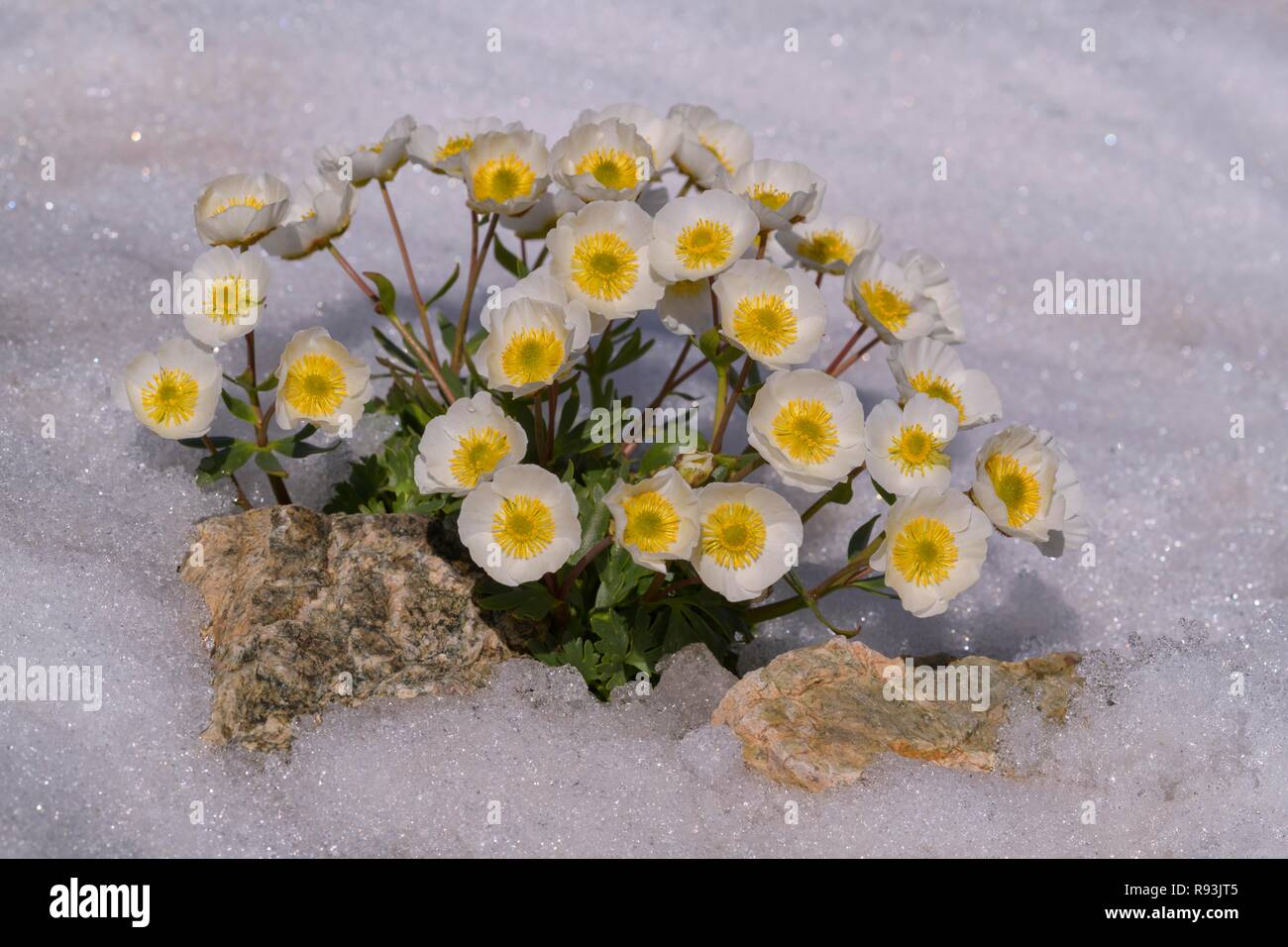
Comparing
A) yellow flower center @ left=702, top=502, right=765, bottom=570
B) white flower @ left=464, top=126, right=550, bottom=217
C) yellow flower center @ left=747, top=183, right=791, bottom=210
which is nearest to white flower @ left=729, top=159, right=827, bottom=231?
yellow flower center @ left=747, top=183, right=791, bottom=210

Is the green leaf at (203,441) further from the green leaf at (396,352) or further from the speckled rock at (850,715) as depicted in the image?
the speckled rock at (850,715)

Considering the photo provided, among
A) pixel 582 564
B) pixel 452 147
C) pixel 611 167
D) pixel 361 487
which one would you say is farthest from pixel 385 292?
pixel 582 564

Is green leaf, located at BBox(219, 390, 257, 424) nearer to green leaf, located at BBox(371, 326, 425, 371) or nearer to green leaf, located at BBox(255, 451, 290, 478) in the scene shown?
green leaf, located at BBox(255, 451, 290, 478)

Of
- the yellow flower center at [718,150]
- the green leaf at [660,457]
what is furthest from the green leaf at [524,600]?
the yellow flower center at [718,150]

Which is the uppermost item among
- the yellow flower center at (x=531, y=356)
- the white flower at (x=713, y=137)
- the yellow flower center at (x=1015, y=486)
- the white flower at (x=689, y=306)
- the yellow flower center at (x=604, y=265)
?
the white flower at (x=713, y=137)

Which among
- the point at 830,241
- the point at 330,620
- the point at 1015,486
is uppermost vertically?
the point at 830,241

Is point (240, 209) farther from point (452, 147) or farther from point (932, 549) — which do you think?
point (932, 549)
